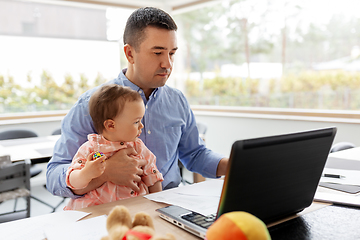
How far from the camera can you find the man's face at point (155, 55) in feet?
4.51

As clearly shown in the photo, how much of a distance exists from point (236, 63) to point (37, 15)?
3079 millimetres

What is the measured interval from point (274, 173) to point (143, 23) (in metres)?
0.95

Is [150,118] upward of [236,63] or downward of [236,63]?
downward

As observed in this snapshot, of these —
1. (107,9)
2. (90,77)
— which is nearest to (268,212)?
(90,77)

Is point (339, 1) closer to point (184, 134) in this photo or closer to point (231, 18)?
point (231, 18)

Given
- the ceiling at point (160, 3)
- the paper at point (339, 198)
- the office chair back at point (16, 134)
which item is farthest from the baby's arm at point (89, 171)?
the ceiling at point (160, 3)

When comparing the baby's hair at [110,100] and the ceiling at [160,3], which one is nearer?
the baby's hair at [110,100]

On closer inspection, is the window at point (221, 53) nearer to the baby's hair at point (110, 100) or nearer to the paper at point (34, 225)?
the baby's hair at point (110, 100)

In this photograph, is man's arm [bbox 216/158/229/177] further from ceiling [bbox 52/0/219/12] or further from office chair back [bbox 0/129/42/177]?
ceiling [bbox 52/0/219/12]

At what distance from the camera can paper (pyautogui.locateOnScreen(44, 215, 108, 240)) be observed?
83 cm

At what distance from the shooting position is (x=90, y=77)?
5.03 metres

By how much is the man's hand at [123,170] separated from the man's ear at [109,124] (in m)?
0.10

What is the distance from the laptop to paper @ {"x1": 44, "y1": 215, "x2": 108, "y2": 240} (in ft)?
0.63

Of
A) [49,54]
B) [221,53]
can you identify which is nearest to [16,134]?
[49,54]
